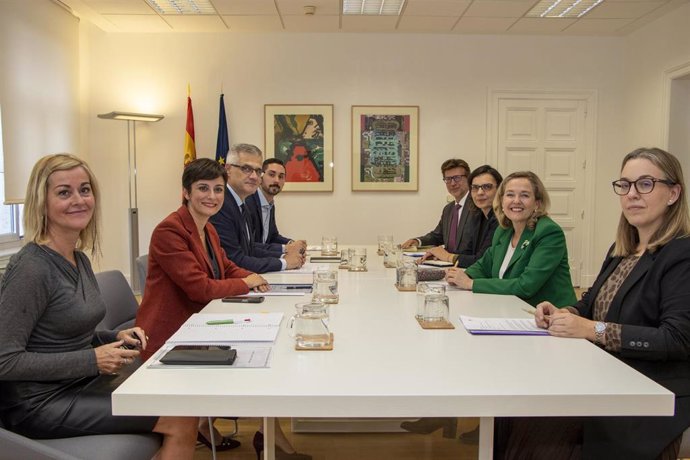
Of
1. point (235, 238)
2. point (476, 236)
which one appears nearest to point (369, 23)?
point (476, 236)

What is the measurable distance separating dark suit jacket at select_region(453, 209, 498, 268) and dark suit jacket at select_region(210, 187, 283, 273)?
1179mm

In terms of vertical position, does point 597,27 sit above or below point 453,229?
above

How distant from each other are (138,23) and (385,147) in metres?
2.95

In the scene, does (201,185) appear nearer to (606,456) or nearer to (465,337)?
(465,337)

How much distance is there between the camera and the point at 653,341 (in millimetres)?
1577

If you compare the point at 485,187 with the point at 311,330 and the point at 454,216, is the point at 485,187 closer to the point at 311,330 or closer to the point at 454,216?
the point at 454,216

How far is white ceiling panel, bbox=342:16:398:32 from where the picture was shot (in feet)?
18.7

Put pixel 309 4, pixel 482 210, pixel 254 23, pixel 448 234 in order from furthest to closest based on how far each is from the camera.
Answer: pixel 254 23
pixel 309 4
pixel 448 234
pixel 482 210

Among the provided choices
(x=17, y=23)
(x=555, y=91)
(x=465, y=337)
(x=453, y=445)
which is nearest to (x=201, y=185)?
(x=465, y=337)

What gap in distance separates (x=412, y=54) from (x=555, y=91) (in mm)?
1684

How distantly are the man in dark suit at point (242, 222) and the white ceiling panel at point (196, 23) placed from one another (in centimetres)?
279

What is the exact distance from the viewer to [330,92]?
20.6 ft

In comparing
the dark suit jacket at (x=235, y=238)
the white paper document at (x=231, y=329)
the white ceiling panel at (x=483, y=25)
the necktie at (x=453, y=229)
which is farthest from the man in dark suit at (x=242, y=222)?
the white ceiling panel at (x=483, y=25)

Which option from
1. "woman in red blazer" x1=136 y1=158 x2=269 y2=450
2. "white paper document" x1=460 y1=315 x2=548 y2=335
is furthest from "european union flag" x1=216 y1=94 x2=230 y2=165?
"white paper document" x1=460 y1=315 x2=548 y2=335
